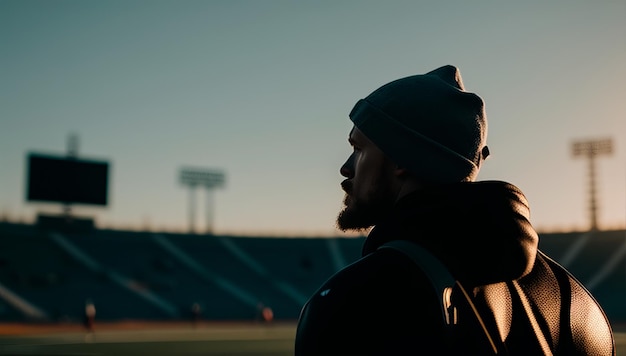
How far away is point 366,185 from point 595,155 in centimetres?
6875

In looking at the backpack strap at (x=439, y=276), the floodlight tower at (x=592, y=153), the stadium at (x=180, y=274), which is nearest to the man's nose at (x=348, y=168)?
the backpack strap at (x=439, y=276)

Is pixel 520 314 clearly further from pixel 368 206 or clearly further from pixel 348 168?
pixel 348 168

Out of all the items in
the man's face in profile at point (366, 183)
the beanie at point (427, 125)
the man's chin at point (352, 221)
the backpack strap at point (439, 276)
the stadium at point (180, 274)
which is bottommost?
the stadium at point (180, 274)

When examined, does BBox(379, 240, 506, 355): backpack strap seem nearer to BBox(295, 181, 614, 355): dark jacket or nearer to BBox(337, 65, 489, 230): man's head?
BBox(295, 181, 614, 355): dark jacket

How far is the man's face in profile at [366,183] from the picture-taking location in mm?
1597

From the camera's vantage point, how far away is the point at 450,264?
4.41 feet

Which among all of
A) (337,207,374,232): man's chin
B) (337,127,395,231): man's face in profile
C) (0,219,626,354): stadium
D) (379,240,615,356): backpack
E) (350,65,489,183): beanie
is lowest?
(0,219,626,354): stadium

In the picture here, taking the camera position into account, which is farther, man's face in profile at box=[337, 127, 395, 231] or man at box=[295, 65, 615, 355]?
man's face in profile at box=[337, 127, 395, 231]

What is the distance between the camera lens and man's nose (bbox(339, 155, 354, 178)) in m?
1.69

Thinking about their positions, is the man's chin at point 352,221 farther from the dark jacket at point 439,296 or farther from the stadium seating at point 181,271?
the stadium seating at point 181,271

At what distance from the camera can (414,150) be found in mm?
1563

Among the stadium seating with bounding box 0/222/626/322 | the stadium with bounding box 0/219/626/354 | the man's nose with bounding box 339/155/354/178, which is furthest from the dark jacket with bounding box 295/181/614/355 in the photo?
the stadium seating with bounding box 0/222/626/322

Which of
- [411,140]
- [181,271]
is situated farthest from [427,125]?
[181,271]

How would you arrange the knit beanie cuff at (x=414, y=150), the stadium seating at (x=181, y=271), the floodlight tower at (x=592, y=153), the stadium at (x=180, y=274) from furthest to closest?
the floodlight tower at (x=592, y=153)
the stadium seating at (x=181, y=271)
the stadium at (x=180, y=274)
the knit beanie cuff at (x=414, y=150)
